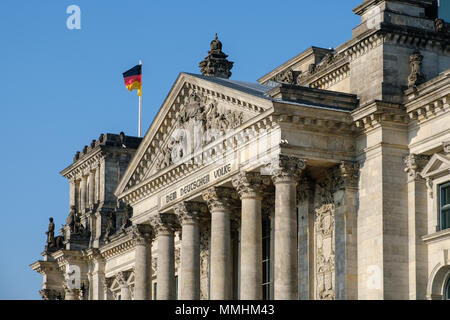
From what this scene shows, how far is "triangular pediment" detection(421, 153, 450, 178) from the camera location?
143 feet

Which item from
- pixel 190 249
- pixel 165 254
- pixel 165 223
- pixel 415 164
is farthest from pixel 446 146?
pixel 165 254

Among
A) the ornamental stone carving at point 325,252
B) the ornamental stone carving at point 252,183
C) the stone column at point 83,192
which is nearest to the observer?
the ornamental stone carving at point 325,252

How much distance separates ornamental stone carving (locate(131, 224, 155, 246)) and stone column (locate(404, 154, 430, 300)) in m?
17.3

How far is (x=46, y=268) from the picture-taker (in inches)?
3209

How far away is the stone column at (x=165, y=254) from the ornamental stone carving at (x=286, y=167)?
38.0ft

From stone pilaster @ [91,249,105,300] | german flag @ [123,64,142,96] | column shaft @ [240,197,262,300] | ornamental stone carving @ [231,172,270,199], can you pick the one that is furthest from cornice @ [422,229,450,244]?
stone pilaster @ [91,249,105,300]

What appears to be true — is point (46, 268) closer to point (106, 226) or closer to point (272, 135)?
point (106, 226)

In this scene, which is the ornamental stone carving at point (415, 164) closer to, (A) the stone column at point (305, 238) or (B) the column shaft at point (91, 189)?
(A) the stone column at point (305, 238)

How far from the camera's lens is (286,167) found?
45.4 m

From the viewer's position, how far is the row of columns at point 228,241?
45.0 m

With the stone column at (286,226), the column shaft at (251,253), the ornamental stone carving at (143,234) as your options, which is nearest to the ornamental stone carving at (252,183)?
the column shaft at (251,253)
